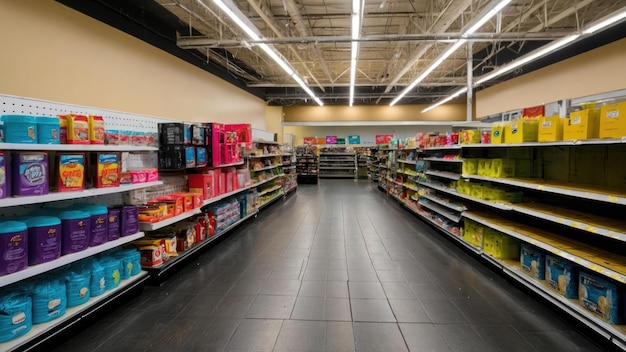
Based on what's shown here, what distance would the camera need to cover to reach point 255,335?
2.47 metres

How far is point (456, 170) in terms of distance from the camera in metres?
5.95

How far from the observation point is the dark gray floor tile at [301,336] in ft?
7.63

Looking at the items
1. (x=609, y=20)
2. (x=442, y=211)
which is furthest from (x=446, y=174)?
(x=609, y=20)

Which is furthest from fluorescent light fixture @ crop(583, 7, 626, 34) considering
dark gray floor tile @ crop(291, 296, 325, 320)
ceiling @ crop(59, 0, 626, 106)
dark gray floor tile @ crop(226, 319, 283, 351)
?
dark gray floor tile @ crop(226, 319, 283, 351)

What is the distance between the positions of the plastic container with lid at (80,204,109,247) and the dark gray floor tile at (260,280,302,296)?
162cm

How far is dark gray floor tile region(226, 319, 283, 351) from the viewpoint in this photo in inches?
91.6

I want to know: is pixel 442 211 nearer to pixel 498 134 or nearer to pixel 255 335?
pixel 498 134

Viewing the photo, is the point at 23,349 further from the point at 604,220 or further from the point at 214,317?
the point at 604,220

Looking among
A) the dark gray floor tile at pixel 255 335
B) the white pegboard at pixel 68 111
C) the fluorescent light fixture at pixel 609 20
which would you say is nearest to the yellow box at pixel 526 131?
the dark gray floor tile at pixel 255 335

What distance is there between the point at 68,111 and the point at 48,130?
73cm

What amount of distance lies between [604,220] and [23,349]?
15.1 ft

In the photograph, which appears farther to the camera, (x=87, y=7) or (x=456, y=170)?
(x=456, y=170)

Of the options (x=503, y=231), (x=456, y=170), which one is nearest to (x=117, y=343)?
(x=503, y=231)

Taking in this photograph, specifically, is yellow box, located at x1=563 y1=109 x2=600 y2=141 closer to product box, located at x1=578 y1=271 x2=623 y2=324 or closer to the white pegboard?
product box, located at x1=578 y1=271 x2=623 y2=324
